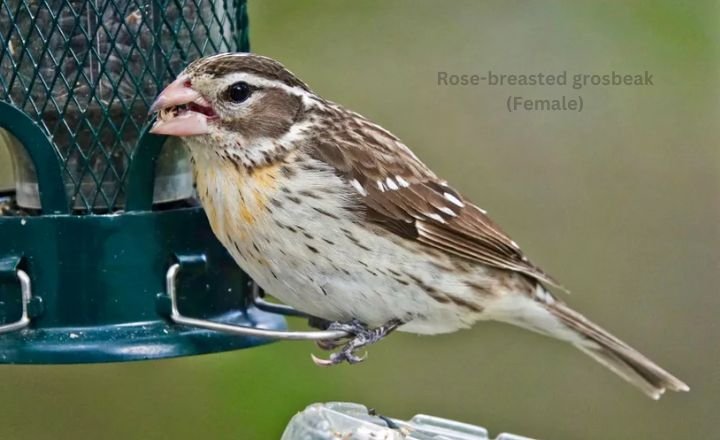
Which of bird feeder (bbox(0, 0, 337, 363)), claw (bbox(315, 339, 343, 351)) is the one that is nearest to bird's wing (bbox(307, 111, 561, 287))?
claw (bbox(315, 339, 343, 351))

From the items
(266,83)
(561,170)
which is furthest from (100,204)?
(561,170)

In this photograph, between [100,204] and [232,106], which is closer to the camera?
[232,106]

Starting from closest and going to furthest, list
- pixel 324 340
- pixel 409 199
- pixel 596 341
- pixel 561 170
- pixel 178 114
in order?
1. pixel 178 114
2. pixel 324 340
3. pixel 409 199
4. pixel 596 341
5. pixel 561 170

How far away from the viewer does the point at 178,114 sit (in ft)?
16.8

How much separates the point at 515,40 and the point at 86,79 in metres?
3.98

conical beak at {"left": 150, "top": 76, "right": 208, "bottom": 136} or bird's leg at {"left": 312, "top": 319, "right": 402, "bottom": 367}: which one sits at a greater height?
conical beak at {"left": 150, "top": 76, "right": 208, "bottom": 136}

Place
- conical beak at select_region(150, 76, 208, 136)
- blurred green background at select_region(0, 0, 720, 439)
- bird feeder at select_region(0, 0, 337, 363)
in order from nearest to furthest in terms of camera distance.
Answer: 1. conical beak at select_region(150, 76, 208, 136)
2. bird feeder at select_region(0, 0, 337, 363)
3. blurred green background at select_region(0, 0, 720, 439)

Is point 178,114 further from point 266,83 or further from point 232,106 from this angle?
point 266,83

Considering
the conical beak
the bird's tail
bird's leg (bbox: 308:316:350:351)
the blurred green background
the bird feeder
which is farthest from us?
the blurred green background

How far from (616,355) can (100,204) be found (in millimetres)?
2054

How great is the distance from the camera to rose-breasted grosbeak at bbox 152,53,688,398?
5223 mm

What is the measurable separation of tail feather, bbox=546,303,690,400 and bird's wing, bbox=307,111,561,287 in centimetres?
27

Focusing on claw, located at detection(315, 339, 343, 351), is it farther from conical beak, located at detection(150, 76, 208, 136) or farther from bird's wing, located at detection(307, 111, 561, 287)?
conical beak, located at detection(150, 76, 208, 136)

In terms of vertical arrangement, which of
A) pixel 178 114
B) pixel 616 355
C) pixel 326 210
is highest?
pixel 178 114
